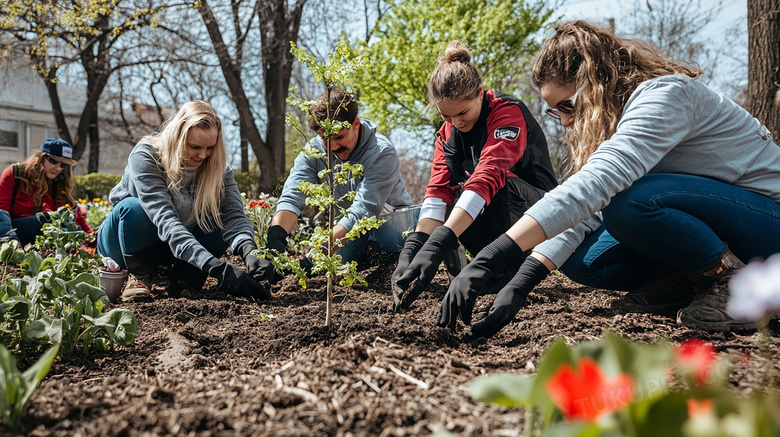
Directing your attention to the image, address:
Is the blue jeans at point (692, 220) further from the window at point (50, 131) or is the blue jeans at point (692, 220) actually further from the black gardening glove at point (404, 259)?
the window at point (50, 131)

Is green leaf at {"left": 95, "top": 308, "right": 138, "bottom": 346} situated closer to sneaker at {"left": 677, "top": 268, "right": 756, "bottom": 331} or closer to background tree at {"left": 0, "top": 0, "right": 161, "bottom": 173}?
sneaker at {"left": 677, "top": 268, "right": 756, "bottom": 331}

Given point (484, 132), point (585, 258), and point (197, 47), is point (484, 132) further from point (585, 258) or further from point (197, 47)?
point (197, 47)

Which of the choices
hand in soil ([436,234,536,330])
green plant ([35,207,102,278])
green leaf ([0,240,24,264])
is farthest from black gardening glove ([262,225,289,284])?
hand in soil ([436,234,536,330])

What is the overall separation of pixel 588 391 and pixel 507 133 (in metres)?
2.19

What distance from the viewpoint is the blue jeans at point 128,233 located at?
10.1 feet

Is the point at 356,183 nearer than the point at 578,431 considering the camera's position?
No

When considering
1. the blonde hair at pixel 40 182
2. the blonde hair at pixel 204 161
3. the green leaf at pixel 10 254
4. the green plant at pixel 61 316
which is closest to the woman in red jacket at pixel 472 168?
the green plant at pixel 61 316

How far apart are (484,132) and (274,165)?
849 centimetres

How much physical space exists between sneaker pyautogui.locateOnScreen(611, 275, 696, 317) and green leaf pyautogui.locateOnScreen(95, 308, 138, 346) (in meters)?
2.05

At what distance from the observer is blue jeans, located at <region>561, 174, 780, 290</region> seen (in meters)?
1.94

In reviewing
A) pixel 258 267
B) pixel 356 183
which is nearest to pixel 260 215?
pixel 356 183

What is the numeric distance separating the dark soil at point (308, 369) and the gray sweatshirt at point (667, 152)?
466 mm

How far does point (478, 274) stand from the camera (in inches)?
75.1

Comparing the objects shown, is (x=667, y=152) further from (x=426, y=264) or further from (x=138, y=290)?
(x=138, y=290)
